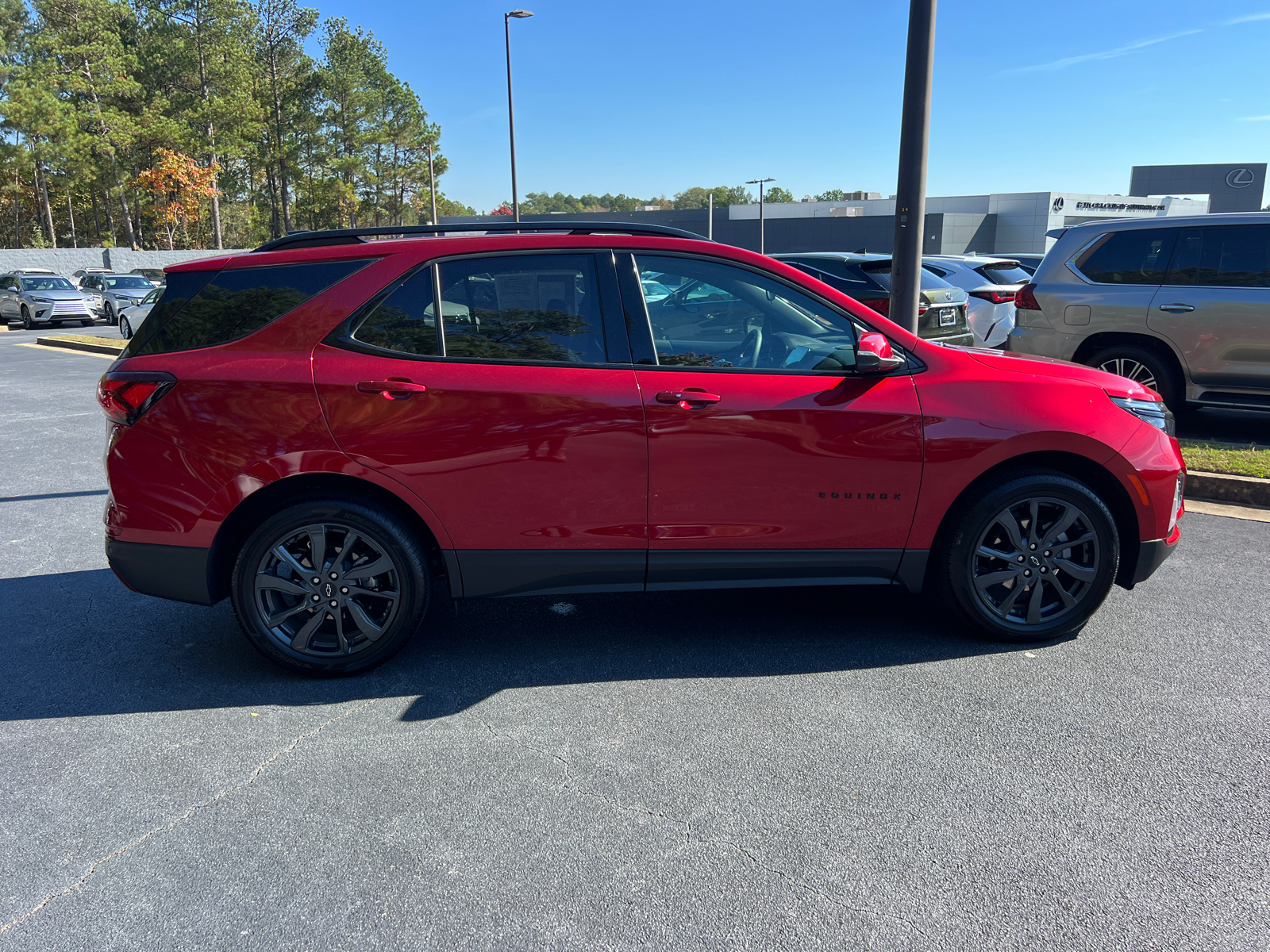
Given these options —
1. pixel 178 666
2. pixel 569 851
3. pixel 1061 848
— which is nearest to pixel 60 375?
pixel 178 666

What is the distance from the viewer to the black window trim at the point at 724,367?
12.2ft

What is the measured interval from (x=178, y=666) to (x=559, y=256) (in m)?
2.44

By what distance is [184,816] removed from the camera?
2826mm

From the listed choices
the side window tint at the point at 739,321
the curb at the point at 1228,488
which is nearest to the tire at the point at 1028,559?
the side window tint at the point at 739,321

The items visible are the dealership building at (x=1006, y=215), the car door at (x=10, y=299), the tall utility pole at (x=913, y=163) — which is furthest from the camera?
the dealership building at (x=1006, y=215)

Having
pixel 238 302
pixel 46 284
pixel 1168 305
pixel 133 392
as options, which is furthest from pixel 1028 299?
pixel 46 284

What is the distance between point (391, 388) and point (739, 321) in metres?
1.49

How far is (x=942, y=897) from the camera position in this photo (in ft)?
7.93

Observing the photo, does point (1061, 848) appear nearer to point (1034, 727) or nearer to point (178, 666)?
point (1034, 727)

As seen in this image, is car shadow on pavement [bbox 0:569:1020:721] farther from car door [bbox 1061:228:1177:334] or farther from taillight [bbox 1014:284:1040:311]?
taillight [bbox 1014:284:1040:311]

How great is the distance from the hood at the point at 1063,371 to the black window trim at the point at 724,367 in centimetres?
41

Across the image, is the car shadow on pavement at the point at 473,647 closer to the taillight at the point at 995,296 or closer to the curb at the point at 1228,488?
the curb at the point at 1228,488

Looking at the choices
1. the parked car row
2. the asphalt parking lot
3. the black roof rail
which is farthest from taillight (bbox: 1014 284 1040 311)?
the parked car row

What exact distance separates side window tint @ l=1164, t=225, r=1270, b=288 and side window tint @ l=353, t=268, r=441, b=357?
22.6 feet
